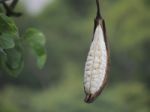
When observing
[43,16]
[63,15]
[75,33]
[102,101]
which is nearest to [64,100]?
[102,101]

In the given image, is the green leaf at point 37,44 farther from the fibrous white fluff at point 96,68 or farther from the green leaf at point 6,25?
the fibrous white fluff at point 96,68

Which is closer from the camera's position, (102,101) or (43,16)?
(102,101)

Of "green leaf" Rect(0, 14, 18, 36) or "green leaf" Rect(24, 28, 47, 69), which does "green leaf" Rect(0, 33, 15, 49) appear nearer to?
"green leaf" Rect(0, 14, 18, 36)

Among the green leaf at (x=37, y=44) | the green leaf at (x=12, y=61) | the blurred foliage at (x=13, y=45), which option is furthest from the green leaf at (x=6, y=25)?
Answer: the green leaf at (x=37, y=44)

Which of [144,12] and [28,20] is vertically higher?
[144,12]

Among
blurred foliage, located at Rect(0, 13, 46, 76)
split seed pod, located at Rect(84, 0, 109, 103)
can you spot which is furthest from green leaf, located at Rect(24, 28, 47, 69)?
split seed pod, located at Rect(84, 0, 109, 103)

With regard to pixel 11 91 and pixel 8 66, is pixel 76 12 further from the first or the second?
pixel 8 66

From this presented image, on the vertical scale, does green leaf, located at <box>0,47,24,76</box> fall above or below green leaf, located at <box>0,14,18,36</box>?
below
